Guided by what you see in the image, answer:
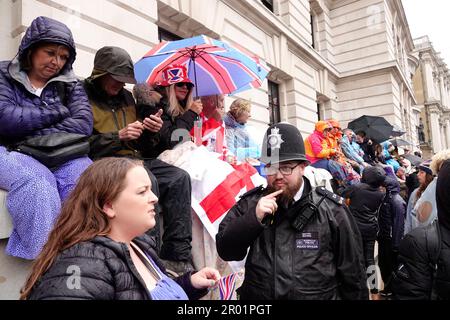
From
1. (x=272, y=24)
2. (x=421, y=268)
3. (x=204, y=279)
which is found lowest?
(x=421, y=268)

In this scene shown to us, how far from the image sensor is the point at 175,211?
2920 millimetres

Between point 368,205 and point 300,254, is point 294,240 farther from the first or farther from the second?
point 368,205

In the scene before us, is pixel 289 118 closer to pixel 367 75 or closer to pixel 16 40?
pixel 367 75

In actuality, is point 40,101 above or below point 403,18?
below

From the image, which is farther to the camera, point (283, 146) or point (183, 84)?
point (183, 84)

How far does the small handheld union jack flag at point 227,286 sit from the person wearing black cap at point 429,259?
1409 millimetres

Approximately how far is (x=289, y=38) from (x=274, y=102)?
2.37 metres

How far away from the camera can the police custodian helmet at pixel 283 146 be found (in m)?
2.27

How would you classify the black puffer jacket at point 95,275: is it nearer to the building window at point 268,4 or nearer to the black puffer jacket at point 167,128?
the black puffer jacket at point 167,128

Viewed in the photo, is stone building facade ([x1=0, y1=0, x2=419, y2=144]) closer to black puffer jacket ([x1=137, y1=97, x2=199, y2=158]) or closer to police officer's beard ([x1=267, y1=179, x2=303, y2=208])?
black puffer jacket ([x1=137, y1=97, x2=199, y2=158])

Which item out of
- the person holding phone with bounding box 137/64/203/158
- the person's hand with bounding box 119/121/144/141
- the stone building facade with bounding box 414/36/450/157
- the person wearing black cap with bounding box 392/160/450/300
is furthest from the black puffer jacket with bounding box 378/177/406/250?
the stone building facade with bounding box 414/36/450/157

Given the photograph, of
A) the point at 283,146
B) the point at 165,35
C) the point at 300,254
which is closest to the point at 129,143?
the point at 283,146

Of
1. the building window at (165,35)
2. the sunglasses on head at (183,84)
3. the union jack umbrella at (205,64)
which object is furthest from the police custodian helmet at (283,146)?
the building window at (165,35)

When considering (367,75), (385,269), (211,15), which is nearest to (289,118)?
(211,15)
